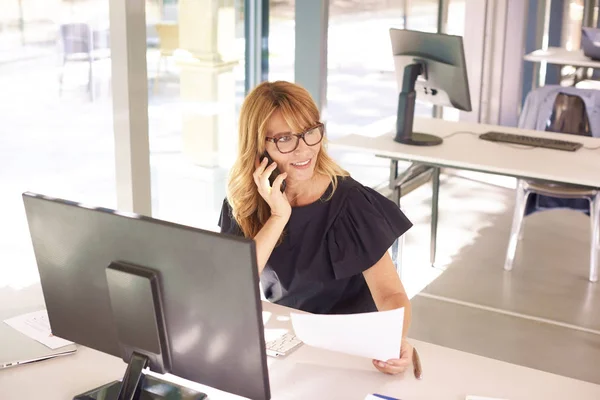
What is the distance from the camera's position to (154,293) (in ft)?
5.31

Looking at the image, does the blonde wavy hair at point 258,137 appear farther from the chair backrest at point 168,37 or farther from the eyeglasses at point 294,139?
the chair backrest at point 168,37

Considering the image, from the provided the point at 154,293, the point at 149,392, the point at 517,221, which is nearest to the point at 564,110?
the point at 517,221

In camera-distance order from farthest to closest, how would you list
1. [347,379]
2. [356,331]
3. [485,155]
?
[485,155] < [347,379] < [356,331]

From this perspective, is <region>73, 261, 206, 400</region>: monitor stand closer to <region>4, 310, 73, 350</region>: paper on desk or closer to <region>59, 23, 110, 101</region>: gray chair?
<region>4, 310, 73, 350</region>: paper on desk

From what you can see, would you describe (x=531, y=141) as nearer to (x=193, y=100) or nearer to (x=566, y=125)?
(x=566, y=125)

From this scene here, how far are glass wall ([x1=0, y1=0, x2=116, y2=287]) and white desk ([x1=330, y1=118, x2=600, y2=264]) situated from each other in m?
1.23

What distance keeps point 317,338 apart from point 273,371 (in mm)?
234

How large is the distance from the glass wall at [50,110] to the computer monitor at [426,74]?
4.86ft

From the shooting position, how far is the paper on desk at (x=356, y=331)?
5.62ft

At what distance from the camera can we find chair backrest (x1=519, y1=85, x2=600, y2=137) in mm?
4566

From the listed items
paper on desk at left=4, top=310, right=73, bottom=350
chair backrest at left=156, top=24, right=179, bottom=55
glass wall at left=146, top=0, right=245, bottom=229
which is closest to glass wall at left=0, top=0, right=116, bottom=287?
glass wall at left=146, top=0, right=245, bottom=229

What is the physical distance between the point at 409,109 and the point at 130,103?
4.86ft

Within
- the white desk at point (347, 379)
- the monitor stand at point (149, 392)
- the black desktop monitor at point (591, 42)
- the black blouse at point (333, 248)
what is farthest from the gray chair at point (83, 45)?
the black desktop monitor at point (591, 42)

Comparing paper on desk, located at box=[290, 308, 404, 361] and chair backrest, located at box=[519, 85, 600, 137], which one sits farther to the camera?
chair backrest, located at box=[519, 85, 600, 137]
